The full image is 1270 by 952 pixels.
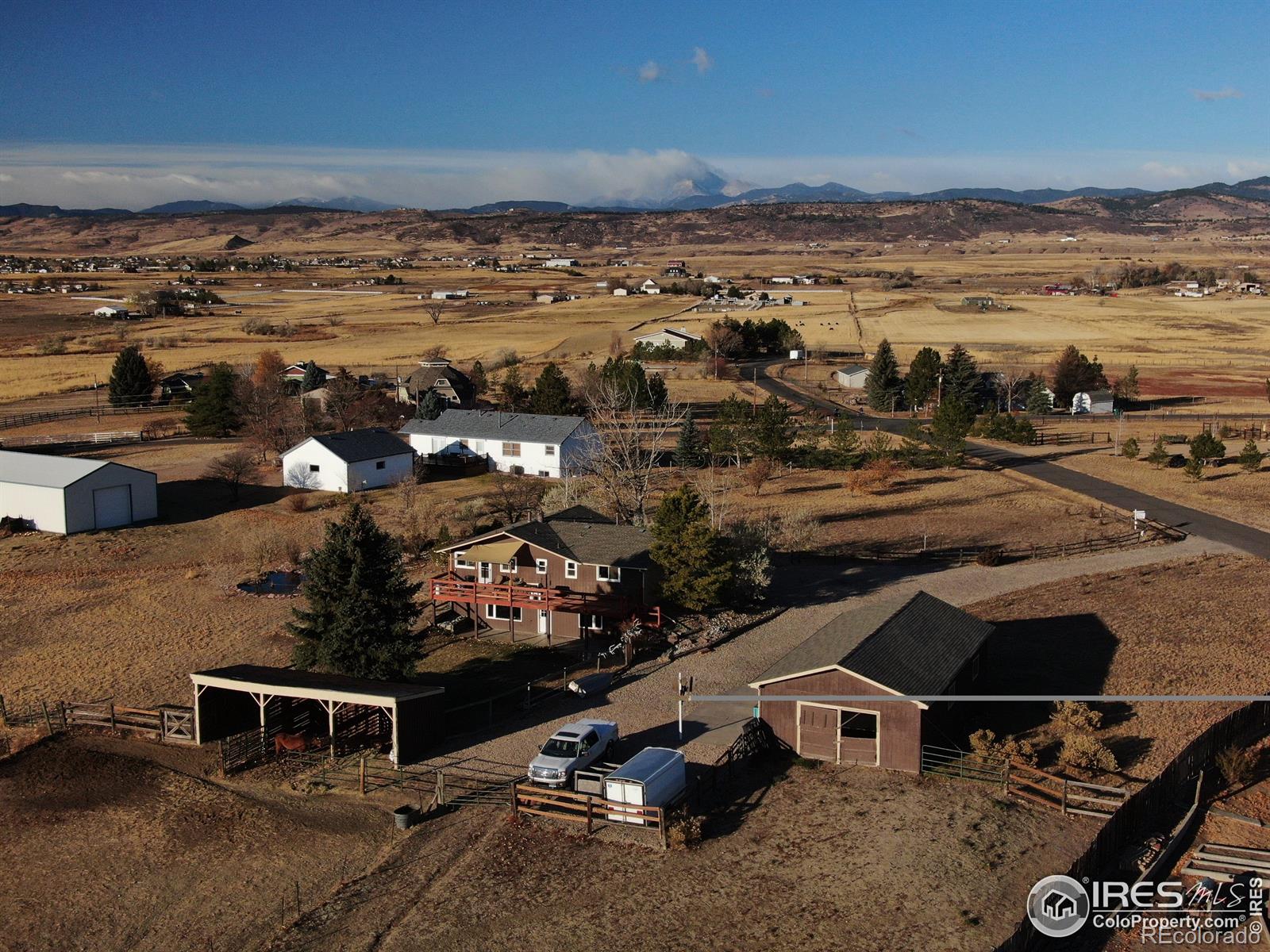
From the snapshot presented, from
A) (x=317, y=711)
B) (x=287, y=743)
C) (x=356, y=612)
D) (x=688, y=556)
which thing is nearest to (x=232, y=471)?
(x=356, y=612)

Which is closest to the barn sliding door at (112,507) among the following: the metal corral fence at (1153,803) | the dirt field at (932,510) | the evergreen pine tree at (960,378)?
the dirt field at (932,510)

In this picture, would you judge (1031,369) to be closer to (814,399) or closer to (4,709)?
(814,399)

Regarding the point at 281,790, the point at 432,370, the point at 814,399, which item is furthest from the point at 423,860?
the point at 814,399

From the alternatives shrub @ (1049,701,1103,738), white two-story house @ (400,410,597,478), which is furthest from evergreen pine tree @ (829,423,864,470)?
shrub @ (1049,701,1103,738)

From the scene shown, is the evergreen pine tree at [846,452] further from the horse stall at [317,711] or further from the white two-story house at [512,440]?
the horse stall at [317,711]

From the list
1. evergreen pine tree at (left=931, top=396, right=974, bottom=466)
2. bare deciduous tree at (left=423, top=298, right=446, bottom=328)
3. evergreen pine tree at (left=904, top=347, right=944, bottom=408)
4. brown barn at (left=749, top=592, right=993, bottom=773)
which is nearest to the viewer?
brown barn at (left=749, top=592, right=993, bottom=773)

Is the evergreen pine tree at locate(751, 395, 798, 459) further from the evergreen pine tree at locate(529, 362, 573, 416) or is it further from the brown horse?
the brown horse
